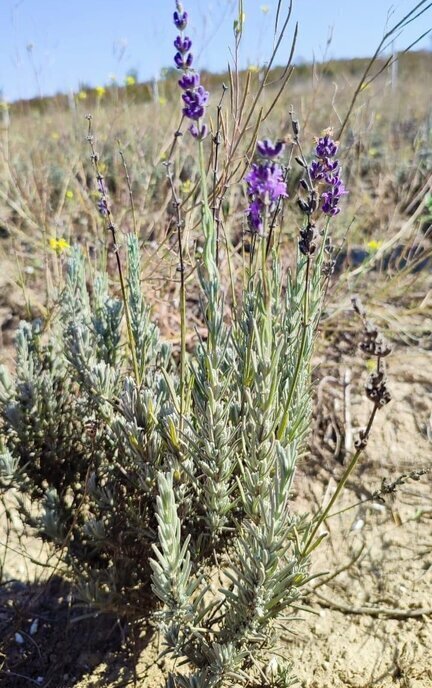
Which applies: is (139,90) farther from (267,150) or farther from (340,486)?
(340,486)

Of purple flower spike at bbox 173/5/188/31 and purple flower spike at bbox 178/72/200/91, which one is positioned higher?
purple flower spike at bbox 173/5/188/31

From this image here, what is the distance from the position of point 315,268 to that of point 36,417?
39.6 inches

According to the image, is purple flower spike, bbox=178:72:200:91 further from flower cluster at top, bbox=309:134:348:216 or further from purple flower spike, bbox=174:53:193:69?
flower cluster at top, bbox=309:134:348:216

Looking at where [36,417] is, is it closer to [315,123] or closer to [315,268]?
[315,268]

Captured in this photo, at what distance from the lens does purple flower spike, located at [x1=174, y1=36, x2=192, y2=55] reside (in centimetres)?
111

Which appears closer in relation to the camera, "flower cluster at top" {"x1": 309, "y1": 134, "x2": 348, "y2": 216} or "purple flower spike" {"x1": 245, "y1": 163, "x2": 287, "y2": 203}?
"purple flower spike" {"x1": 245, "y1": 163, "x2": 287, "y2": 203}

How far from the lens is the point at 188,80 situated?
1118 mm

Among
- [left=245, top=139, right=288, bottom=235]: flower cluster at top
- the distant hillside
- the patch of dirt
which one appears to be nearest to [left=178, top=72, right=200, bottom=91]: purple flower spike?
[left=245, top=139, right=288, bottom=235]: flower cluster at top

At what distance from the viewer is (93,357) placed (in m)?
1.75

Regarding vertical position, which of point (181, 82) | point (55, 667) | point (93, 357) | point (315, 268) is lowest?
point (55, 667)

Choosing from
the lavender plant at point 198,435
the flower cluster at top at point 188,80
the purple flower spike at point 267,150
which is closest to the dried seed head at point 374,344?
the lavender plant at point 198,435

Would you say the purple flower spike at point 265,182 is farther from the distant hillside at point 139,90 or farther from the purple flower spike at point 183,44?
the distant hillside at point 139,90

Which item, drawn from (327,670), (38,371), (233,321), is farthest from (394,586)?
(38,371)

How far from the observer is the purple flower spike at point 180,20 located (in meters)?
1.13
